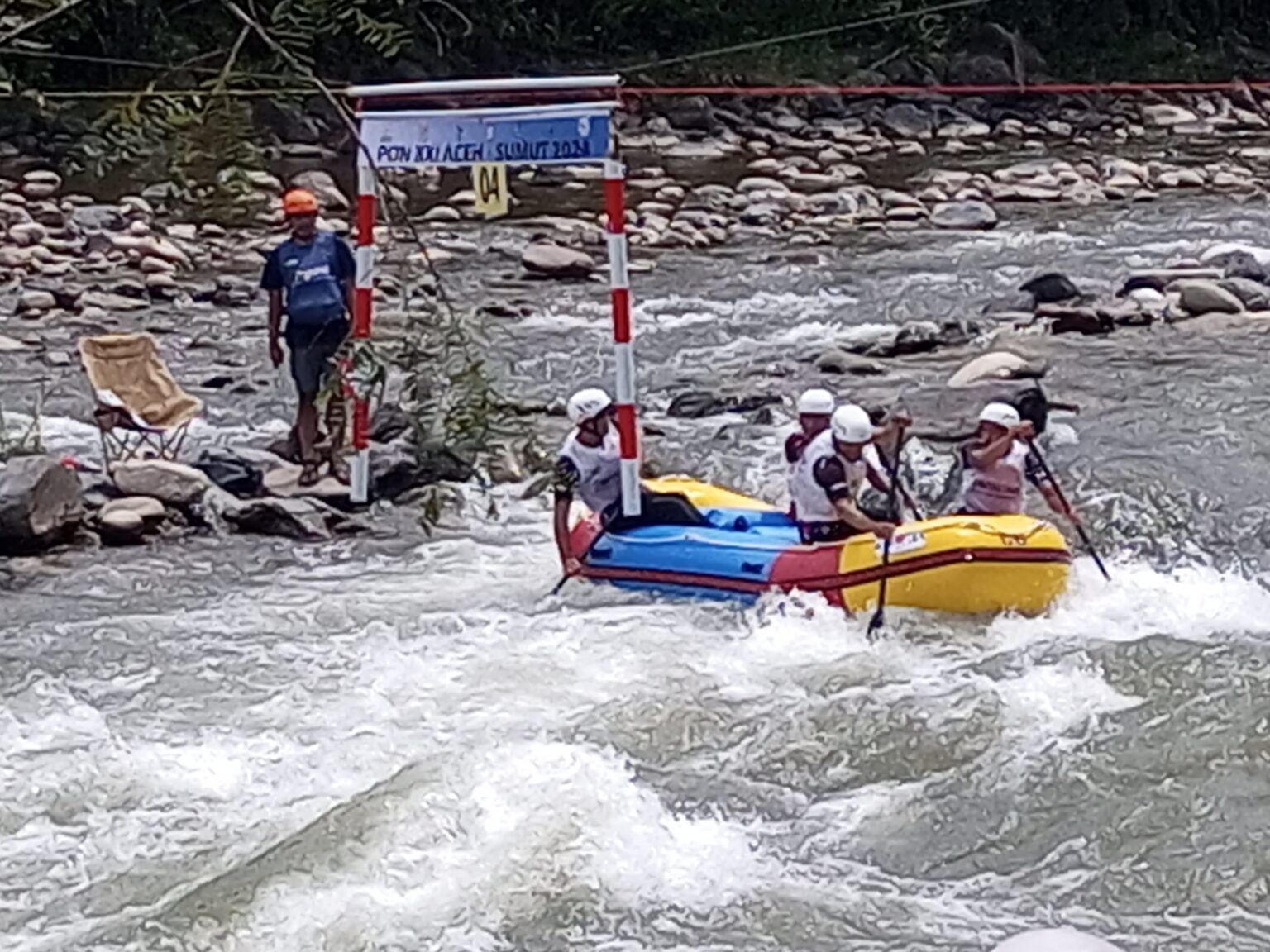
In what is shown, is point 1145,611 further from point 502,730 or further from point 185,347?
point 185,347

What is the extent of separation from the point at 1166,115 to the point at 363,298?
51.5 feet

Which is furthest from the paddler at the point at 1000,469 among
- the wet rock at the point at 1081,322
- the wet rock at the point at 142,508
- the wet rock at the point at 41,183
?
the wet rock at the point at 41,183

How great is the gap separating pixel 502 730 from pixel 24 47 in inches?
172

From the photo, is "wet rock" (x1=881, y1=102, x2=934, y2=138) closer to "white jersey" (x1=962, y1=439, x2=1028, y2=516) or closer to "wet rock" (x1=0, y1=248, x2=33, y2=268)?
"wet rock" (x1=0, y1=248, x2=33, y2=268)

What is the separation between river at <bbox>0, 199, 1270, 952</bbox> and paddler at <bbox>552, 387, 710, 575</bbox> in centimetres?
30

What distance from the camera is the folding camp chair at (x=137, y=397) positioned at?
8.91 meters

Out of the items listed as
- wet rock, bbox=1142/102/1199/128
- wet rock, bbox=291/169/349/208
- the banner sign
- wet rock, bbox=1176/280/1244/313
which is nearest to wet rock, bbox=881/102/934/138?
wet rock, bbox=1142/102/1199/128

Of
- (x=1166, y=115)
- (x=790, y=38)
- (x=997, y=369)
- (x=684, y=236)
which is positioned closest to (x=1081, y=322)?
(x=997, y=369)

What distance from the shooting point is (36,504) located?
7875mm

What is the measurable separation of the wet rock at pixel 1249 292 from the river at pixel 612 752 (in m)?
3.22

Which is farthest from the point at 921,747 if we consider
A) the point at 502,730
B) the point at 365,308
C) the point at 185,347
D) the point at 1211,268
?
the point at 1211,268

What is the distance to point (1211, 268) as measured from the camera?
41.6 ft

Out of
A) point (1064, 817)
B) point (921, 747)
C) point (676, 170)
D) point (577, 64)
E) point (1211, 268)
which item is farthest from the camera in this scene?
point (577, 64)

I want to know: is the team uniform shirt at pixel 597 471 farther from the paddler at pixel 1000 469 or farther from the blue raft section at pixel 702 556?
the paddler at pixel 1000 469
